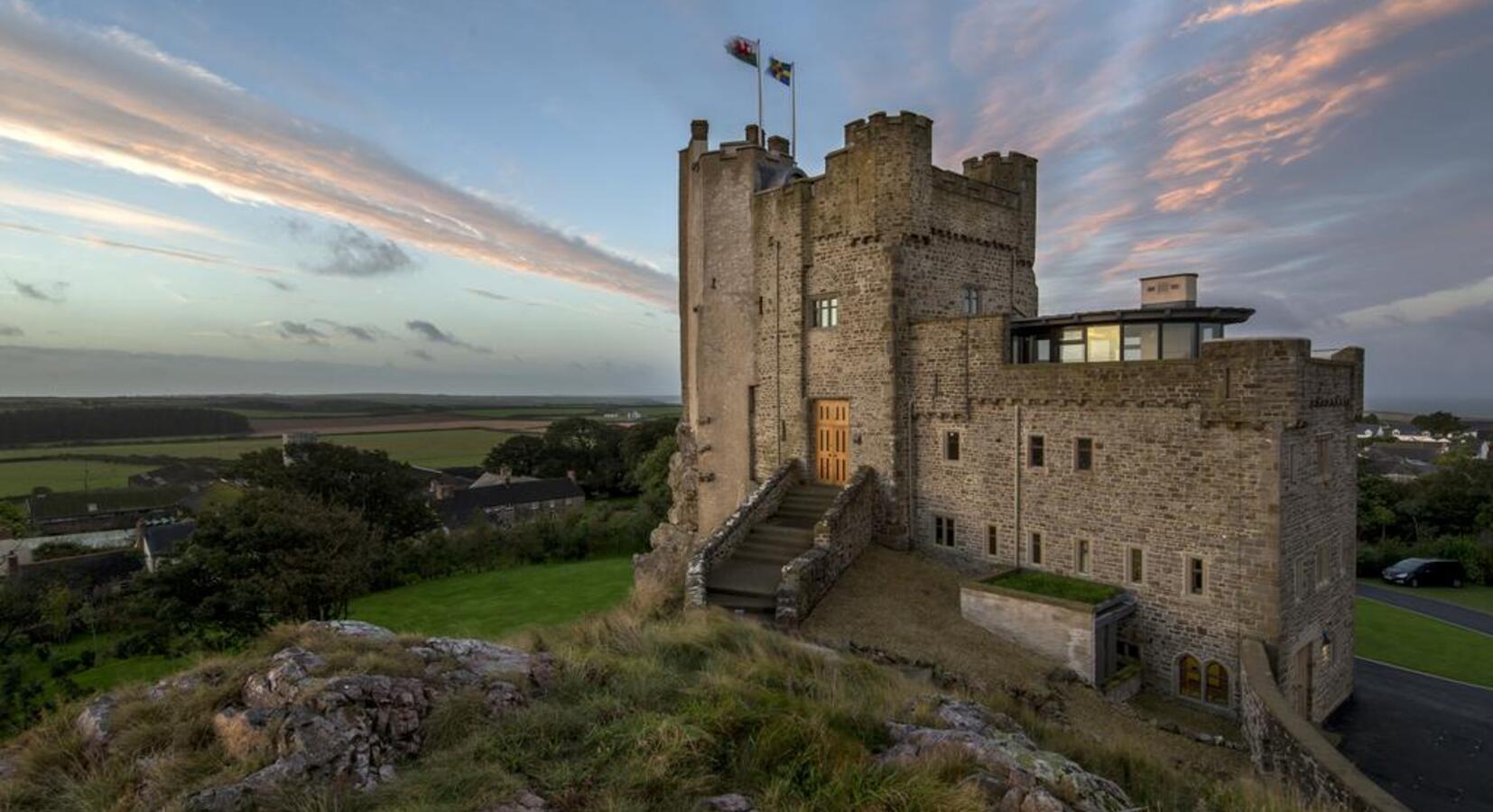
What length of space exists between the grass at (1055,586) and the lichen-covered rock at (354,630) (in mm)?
13222

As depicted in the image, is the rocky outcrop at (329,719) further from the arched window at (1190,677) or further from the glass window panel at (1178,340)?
the glass window panel at (1178,340)

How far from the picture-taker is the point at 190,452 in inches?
3748

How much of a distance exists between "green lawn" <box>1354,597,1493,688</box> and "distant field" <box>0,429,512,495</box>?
217ft

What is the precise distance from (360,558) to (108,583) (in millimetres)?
24796

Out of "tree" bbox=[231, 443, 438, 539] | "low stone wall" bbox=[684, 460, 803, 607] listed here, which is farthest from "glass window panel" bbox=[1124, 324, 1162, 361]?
"tree" bbox=[231, 443, 438, 539]

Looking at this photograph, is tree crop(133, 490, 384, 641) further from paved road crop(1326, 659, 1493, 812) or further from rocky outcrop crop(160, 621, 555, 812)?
paved road crop(1326, 659, 1493, 812)

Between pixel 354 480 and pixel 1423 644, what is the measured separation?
52.5 metres

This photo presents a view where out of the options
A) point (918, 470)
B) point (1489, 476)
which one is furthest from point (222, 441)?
point (1489, 476)

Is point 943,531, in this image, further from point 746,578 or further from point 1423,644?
point 1423,644

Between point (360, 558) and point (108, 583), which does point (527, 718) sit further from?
point (108, 583)

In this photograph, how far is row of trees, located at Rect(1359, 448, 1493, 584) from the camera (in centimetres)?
3700

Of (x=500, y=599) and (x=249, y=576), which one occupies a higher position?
(x=249, y=576)

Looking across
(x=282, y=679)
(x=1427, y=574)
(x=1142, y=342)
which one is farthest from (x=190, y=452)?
(x=1427, y=574)

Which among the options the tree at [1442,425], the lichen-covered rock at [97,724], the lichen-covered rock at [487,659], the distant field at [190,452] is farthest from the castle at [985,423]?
the tree at [1442,425]
